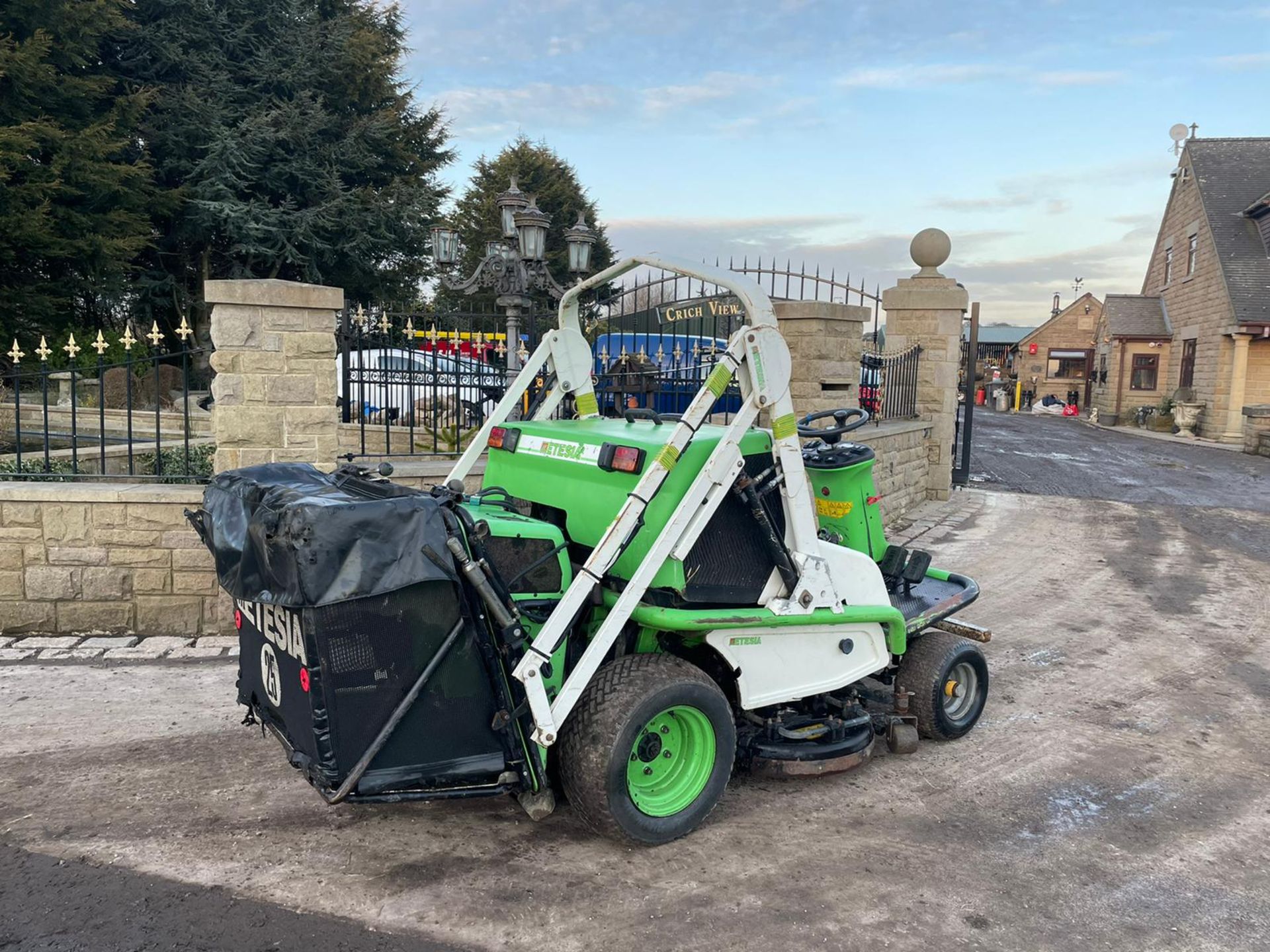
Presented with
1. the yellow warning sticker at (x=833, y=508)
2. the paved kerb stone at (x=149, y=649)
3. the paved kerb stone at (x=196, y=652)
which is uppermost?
the yellow warning sticker at (x=833, y=508)

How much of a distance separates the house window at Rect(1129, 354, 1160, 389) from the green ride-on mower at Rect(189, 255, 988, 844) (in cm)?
3005

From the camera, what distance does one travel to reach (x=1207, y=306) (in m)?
25.5

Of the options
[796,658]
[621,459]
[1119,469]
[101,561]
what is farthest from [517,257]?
[1119,469]

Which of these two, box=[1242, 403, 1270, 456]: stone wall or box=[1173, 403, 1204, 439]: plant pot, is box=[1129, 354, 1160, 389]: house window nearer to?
box=[1173, 403, 1204, 439]: plant pot

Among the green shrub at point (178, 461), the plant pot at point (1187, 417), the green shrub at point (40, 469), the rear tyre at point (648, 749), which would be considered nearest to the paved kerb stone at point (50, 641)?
the green shrub at point (40, 469)

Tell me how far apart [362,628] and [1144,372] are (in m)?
32.9

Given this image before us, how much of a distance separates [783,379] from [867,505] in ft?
3.64

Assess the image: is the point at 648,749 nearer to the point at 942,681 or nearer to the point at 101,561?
the point at 942,681

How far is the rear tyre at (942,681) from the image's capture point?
4410mm

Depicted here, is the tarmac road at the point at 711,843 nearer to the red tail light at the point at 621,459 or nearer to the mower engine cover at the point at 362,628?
the mower engine cover at the point at 362,628

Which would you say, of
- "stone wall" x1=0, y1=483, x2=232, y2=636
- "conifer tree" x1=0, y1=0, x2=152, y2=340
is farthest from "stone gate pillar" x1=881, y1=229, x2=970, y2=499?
"conifer tree" x1=0, y1=0, x2=152, y2=340

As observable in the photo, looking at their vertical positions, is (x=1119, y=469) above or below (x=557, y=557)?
below

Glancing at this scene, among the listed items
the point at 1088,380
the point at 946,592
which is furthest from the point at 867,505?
the point at 1088,380

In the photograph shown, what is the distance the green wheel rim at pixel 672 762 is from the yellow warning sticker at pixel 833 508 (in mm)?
1302
